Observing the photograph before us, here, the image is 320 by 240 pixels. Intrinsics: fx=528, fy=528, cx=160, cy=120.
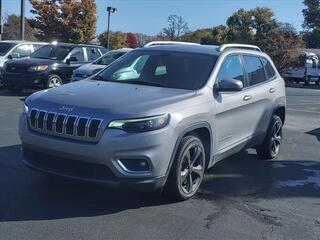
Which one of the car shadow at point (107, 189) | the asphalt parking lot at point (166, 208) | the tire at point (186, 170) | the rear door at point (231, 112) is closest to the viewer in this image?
the asphalt parking lot at point (166, 208)

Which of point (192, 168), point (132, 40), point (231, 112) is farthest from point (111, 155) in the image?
point (132, 40)

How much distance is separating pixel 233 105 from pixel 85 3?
45782mm

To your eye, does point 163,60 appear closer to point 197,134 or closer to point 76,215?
point 197,134

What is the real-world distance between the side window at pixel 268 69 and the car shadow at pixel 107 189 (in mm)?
1348

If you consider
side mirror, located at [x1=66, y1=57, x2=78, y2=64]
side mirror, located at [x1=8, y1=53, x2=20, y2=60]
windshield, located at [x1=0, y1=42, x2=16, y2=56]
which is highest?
windshield, located at [x1=0, y1=42, x2=16, y2=56]

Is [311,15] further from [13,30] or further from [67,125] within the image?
[67,125]

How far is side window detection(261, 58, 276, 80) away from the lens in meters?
8.12

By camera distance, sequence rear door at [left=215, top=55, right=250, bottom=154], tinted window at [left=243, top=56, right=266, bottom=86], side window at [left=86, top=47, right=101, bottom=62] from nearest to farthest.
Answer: rear door at [left=215, top=55, right=250, bottom=154]
tinted window at [left=243, top=56, right=266, bottom=86]
side window at [left=86, top=47, right=101, bottom=62]

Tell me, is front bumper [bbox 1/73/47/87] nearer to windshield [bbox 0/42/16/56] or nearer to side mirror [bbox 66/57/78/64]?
side mirror [bbox 66/57/78/64]

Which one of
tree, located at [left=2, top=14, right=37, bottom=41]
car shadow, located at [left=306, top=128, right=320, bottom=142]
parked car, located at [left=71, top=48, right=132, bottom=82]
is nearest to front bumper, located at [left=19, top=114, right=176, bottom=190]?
car shadow, located at [left=306, top=128, right=320, bottom=142]

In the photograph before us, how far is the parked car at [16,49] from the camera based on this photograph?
1816cm

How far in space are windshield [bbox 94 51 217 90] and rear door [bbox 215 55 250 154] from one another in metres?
0.24

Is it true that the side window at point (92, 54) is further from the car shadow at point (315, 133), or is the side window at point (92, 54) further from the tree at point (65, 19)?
the tree at point (65, 19)

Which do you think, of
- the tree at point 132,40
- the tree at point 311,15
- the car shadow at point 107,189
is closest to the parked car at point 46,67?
the car shadow at point 107,189
